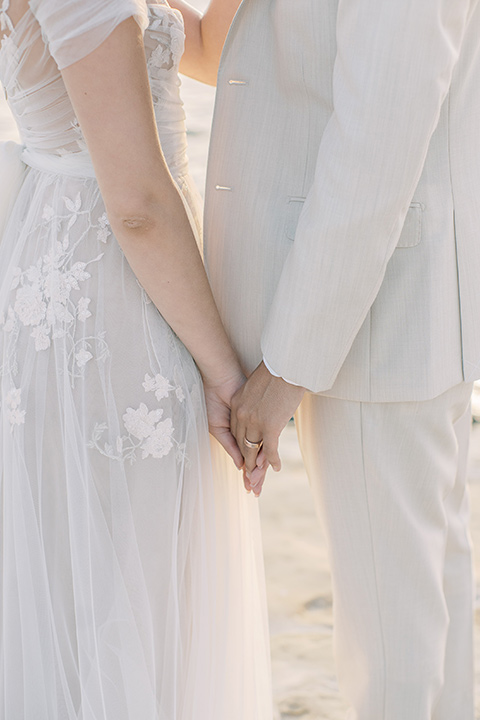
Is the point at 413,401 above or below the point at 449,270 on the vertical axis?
below

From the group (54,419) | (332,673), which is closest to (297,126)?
(54,419)

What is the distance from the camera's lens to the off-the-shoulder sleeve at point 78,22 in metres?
1.04

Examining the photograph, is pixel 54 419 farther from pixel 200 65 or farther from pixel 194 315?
pixel 200 65

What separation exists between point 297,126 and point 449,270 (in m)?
0.34

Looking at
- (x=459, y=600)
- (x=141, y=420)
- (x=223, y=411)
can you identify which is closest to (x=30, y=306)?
(x=141, y=420)

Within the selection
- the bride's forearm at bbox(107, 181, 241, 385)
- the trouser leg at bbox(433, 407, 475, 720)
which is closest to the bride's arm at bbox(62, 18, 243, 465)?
the bride's forearm at bbox(107, 181, 241, 385)

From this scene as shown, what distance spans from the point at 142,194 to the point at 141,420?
1.19 feet

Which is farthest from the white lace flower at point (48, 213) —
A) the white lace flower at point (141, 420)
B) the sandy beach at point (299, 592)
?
the sandy beach at point (299, 592)

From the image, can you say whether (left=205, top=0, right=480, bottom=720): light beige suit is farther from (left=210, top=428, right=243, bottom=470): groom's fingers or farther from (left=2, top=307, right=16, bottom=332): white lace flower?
(left=2, top=307, right=16, bottom=332): white lace flower

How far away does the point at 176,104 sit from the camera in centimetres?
136

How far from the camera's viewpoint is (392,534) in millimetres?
1326

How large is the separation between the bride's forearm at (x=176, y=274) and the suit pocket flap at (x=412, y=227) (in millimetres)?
323

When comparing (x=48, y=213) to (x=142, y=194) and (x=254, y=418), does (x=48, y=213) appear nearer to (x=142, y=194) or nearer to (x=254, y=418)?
(x=142, y=194)

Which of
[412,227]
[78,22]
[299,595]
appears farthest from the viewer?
[299,595]
